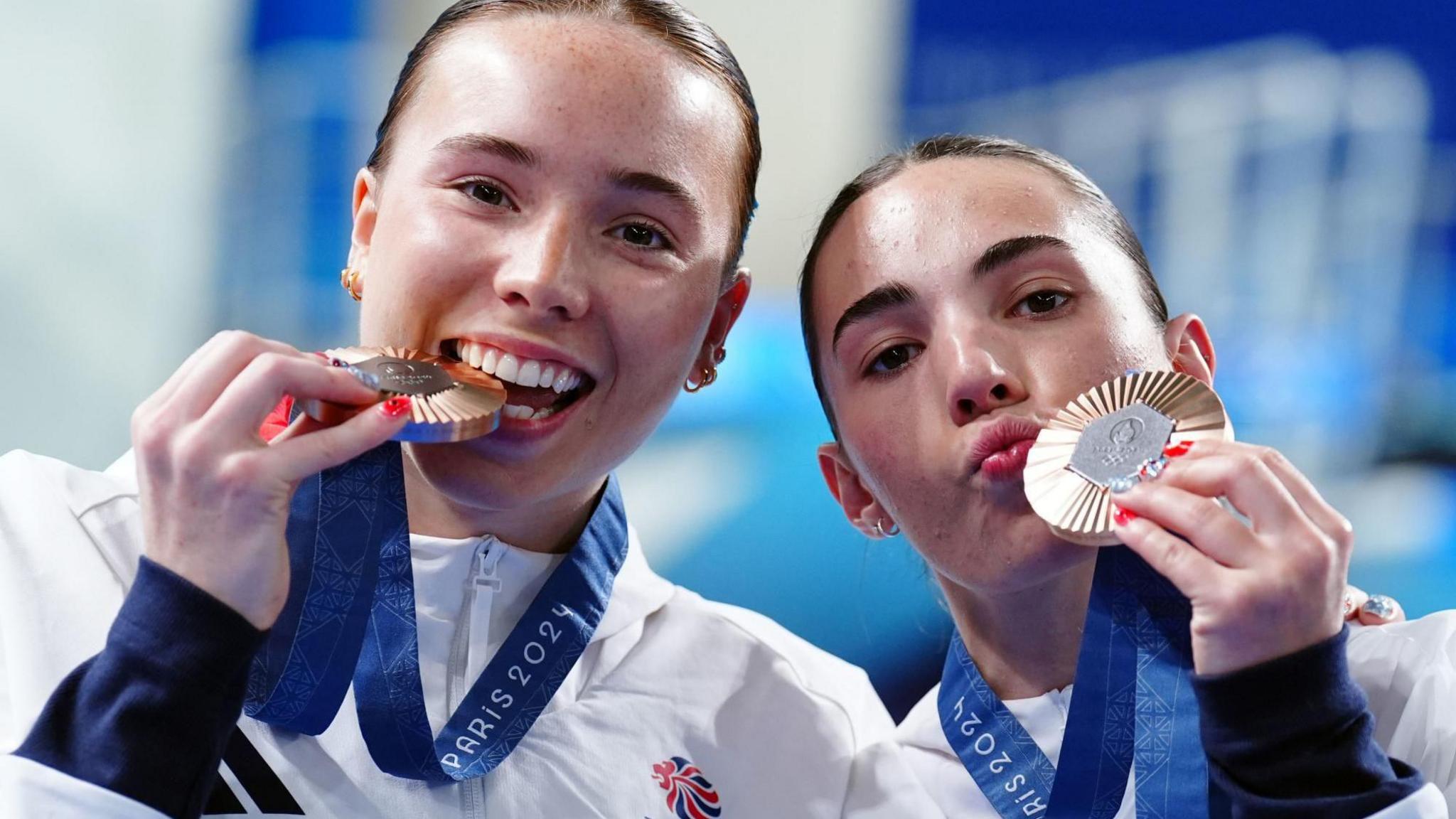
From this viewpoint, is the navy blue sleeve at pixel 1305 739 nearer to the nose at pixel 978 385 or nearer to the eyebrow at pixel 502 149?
the nose at pixel 978 385

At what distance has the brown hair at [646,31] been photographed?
7.12ft

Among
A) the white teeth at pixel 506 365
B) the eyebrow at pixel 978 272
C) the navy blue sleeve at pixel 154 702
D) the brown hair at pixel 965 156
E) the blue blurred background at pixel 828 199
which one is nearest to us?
the navy blue sleeve at pixel 154 702

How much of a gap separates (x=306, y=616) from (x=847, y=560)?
2.24m

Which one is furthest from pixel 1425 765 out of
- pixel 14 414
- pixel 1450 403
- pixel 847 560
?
pixel 14 414

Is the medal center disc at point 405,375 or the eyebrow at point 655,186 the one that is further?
the eyebrow at point 655,186

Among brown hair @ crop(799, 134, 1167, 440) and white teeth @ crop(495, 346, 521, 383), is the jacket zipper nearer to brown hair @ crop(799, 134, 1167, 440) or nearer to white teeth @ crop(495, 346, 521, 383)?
white teeth @ crop(495, 346, 521, 383)

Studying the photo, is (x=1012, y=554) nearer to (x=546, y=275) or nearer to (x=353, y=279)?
(x=546, y=275)

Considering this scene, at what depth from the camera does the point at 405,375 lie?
1.74 metres

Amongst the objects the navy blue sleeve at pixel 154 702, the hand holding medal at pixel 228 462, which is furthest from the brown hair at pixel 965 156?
the navy blue sleeve at pixel 154 702

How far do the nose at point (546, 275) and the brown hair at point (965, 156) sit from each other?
0.58 metres

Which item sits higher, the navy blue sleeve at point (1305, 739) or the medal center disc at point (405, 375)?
Answer: the medal center disc at point (405, 375)

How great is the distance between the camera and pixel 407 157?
82.1 inches

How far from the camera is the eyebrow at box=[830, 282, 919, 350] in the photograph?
7.18 feet

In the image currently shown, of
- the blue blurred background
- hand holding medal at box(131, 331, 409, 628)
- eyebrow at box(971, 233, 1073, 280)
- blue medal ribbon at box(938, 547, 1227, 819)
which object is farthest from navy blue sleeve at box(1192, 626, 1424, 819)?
the blue blurred background
